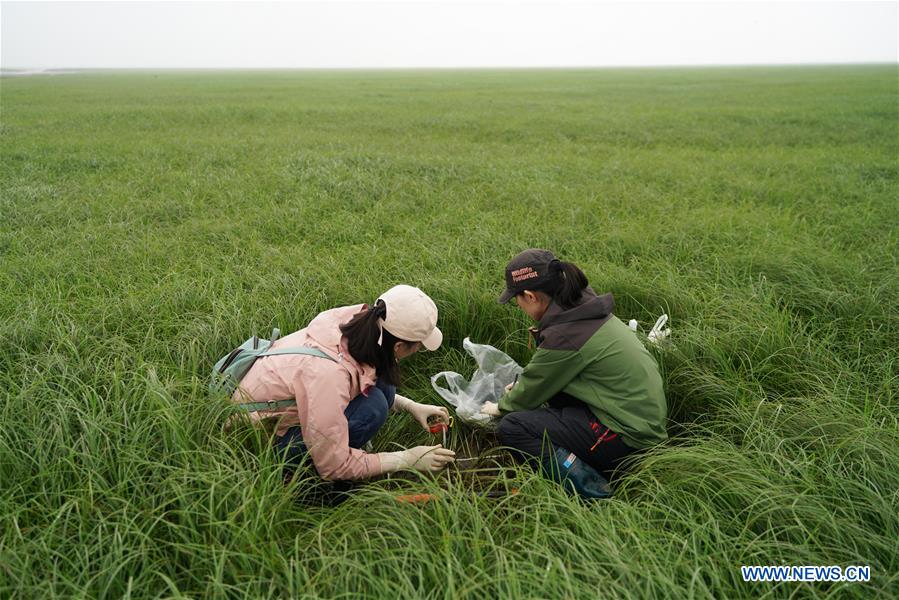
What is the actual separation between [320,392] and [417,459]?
1.96 feet

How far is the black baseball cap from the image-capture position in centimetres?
262

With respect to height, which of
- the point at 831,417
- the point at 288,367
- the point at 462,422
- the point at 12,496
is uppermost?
the point at 288,367

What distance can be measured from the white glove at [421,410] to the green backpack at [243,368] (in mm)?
796

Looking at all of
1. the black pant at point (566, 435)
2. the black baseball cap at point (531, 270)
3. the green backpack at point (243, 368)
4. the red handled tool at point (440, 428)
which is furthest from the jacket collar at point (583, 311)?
the green backpack at point (243, 368)

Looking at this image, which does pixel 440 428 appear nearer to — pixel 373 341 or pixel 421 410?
pixel 421 410

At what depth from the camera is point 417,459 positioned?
243 cm

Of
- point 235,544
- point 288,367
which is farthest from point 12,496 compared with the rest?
point 288,367

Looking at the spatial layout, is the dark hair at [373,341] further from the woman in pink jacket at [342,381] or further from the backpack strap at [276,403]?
the backpack strap at [276,403]

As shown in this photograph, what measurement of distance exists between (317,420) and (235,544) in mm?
573

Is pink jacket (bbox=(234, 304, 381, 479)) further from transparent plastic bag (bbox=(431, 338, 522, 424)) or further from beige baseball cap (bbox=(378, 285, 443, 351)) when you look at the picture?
transparent plastic bag (bbox=(431, 338, 522, 424))

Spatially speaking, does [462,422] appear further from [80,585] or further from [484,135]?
[484,135]

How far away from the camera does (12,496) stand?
1810 millimetres

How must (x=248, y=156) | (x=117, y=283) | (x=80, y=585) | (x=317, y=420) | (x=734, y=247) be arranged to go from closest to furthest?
(x=80, y=585) < (x=317, y=420) < (x=117, y=283) < (x=734, y=247) < (x=248, y=156)

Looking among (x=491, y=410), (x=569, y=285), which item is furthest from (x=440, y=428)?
(x=569, y=285)
